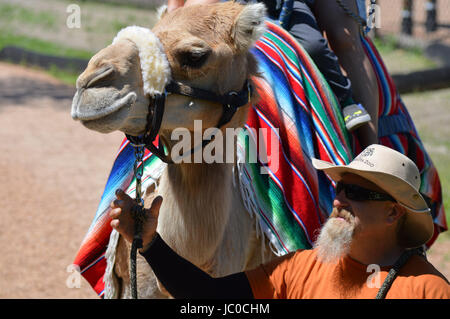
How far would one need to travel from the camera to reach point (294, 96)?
11.3ft

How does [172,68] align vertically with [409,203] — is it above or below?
above

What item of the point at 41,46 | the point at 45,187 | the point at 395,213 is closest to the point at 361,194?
the point at 395,213

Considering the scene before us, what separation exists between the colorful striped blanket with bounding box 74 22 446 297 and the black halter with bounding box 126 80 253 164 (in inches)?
12.3

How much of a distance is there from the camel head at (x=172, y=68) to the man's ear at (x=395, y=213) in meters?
0.82

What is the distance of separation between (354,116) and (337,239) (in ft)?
4.80

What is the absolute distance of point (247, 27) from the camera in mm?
2713

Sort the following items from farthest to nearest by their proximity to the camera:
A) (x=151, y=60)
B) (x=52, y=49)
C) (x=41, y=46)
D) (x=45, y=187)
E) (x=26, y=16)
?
1. (x=26, y=16)
2. (x=41, y=46)
3. (x=52, y=49)
4. (x=45, y=187)
5. (x=151, y=60)

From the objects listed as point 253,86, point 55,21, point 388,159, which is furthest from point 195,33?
point 55,21

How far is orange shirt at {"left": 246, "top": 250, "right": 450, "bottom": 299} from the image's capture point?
7.15 ft

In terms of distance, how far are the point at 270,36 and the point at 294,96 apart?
1.34ft

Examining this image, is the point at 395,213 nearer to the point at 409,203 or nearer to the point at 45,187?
the point at 409,203

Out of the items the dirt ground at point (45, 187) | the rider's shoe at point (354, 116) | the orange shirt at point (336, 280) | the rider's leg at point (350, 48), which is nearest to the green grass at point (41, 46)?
the dirt ground at point (45, 187)

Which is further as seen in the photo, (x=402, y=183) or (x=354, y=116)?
(x=354, y=116)

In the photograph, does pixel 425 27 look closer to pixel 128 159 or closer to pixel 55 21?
pixel 55 21
